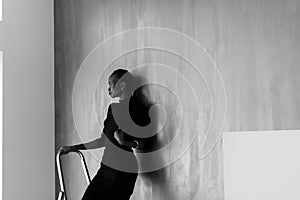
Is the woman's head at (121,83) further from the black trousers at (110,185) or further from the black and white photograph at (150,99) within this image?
the black trousers at (110,185)

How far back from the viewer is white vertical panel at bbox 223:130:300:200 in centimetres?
400

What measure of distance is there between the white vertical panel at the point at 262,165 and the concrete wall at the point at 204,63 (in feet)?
0.35

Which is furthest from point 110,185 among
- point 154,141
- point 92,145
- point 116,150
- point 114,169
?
point 154,141

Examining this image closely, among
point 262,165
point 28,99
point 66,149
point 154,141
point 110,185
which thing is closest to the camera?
point 262,165

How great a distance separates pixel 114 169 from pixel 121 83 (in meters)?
0.70

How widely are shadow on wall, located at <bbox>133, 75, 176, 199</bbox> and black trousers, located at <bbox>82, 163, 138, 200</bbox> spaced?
→ 0.18 metres

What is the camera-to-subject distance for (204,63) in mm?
4508

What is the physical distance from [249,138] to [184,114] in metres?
0.61

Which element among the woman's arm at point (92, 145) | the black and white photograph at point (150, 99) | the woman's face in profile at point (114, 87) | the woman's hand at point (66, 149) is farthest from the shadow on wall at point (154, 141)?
the woman's hand at point (66, 149)

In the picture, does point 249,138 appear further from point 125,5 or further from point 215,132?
point 125,5

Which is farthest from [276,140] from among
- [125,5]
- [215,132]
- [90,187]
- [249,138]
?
[125,5]

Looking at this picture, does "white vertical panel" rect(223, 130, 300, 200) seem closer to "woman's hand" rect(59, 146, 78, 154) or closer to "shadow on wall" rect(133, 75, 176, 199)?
"shadow on wall" rect(133, 75, 176, 199)

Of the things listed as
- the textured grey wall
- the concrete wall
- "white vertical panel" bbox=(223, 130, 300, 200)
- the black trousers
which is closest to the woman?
the black trousers

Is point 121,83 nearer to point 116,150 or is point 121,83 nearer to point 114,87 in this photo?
point 114,87
